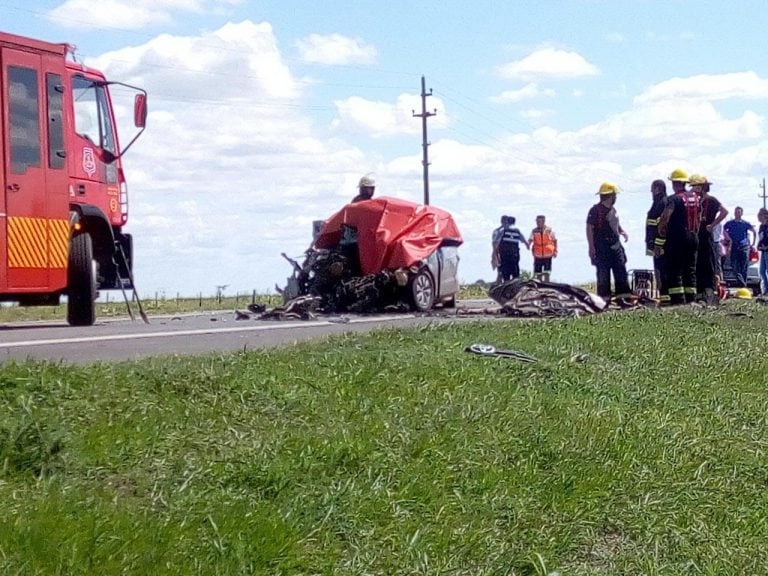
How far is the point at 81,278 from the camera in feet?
47.5

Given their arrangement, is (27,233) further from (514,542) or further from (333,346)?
(514,542)

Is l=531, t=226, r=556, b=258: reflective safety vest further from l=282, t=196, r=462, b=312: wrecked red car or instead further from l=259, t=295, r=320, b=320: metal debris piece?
l=259, t=295, r=320, b=320: metal debris piece

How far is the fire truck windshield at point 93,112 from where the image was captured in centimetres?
1491

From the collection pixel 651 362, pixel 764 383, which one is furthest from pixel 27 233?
pixel 764 383

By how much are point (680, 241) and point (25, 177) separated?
8926 mm

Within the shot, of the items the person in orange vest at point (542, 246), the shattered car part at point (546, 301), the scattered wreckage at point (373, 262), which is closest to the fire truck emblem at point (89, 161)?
the scattered wreckage at point (373, 262)

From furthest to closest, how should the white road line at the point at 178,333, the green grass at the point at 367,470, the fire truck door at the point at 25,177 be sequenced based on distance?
the fire truck door at the point at 25,177, the white road line at the point at 178,333, the green grass at the point at 367,470

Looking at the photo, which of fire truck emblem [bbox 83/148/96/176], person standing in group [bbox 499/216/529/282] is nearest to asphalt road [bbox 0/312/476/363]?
fire truck emblem [bbox 83/148/96/176]

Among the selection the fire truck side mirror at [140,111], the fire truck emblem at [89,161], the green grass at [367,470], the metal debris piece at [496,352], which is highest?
the fire truck side mirror at [140,111]

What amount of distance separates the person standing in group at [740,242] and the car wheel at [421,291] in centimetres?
1005

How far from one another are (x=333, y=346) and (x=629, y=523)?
362 cm

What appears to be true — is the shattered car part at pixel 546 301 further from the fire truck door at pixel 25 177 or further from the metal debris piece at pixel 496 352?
the fire truck door at pixel 25 177

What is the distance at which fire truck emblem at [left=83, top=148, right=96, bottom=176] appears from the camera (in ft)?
49.1

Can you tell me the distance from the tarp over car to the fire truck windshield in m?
3.77
